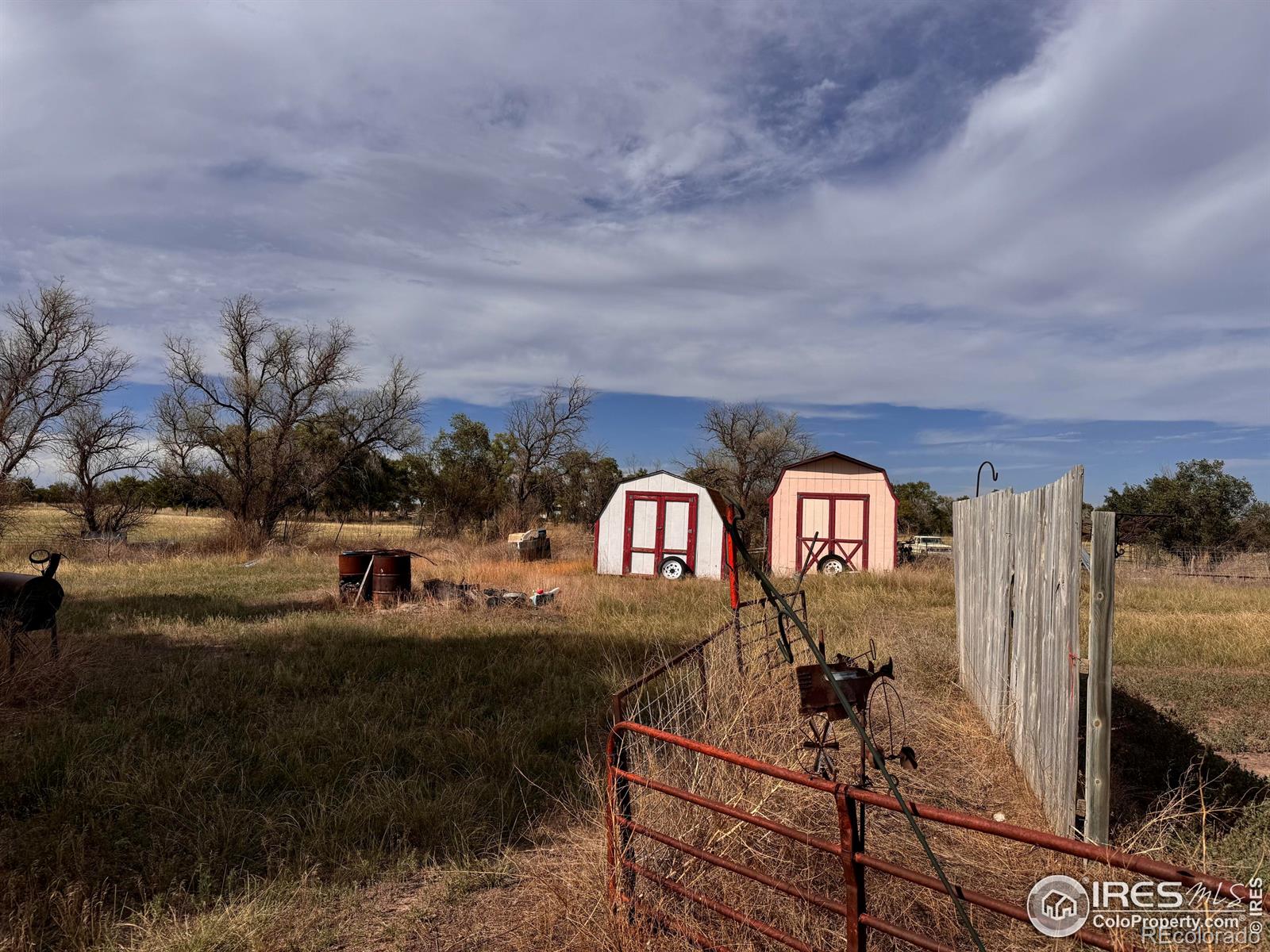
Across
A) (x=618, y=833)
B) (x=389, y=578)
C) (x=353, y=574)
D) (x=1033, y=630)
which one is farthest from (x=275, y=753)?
(x=353, y=574)

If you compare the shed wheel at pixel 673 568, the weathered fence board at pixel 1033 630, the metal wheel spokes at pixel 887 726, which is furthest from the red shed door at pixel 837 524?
the metal wheel spokes at pixel 887 726

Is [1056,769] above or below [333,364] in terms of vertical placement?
below

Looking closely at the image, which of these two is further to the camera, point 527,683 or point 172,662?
point 172,662

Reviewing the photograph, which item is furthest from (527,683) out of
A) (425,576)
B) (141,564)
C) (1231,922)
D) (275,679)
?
(141,564)

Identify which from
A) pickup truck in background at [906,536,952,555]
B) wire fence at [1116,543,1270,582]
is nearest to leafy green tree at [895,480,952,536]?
pickup truck in background at [906,536,952,555]

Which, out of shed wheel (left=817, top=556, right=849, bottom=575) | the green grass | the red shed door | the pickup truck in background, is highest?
the red shed door

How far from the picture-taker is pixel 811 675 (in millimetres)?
3371

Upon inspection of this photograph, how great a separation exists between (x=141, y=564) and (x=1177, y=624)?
22875 millimetres

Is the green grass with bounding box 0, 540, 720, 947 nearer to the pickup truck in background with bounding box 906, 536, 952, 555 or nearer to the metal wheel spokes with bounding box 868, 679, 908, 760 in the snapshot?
the metal wheel spokes with bounding box 868, 679, 908, 760

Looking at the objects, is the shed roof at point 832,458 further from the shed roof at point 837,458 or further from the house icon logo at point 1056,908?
the house icon logo at point 1056,908

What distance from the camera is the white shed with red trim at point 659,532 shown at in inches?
766

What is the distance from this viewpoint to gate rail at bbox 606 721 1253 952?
180cm

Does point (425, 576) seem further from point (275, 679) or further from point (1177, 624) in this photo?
point (1177, 624)

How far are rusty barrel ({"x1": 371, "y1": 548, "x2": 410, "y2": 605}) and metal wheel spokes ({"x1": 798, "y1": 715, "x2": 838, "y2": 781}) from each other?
29.8 feet
